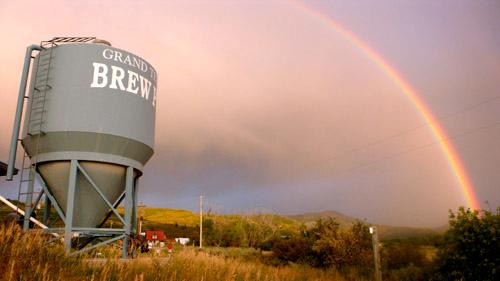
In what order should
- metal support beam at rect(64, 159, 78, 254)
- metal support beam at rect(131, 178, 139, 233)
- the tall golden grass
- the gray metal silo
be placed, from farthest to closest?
metal support beam at rect(131, 178, 139, 233), the gray metal silo, metal support beam at rect(64, 159, 78, 254), the tall golden grass

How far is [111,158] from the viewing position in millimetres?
13977

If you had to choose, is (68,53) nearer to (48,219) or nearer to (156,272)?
(48,219)

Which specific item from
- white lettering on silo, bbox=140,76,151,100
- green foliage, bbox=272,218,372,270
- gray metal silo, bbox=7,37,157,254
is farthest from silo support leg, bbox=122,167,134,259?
green foliage, bbox=272,218,372,270

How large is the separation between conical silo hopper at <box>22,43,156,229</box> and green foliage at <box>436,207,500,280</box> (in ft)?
39.4

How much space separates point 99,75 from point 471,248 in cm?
1434

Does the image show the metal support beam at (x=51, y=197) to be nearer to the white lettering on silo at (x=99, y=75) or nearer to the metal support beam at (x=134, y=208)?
the metal support beam at (x=134, y=208)

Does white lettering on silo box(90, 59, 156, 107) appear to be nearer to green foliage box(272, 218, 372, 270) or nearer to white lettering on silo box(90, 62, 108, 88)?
white lettering on silo box(90, 62, 108, 88)

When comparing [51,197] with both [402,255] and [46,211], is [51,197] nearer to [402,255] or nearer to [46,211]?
[46,211]

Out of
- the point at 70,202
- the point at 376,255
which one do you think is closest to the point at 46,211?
the point at 70,202

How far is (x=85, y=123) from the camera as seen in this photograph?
13.5 metres

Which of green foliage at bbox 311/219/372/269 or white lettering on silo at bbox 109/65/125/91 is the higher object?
white lettering on silo at bbox 109/65/125/91

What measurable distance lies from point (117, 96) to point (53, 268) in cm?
784

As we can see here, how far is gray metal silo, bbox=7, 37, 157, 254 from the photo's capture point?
1352 cm

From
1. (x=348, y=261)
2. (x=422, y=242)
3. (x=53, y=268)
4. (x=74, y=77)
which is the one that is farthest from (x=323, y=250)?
(x=53, y=268)
